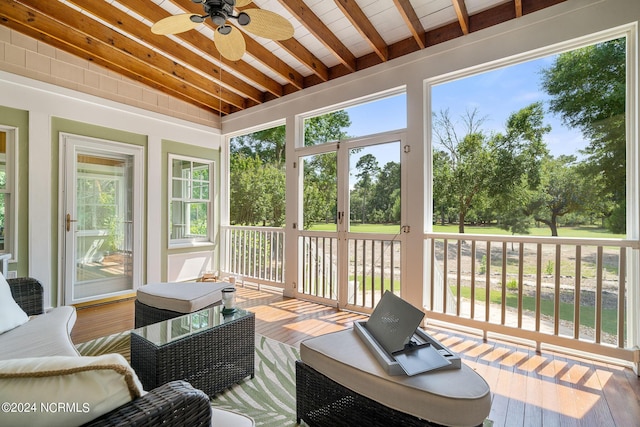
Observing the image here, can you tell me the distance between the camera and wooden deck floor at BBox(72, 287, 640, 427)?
1756 millimetres

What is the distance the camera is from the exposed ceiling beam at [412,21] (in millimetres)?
2716

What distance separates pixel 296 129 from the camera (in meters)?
4.26

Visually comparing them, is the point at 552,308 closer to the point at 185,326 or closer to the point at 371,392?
the point at 371,392

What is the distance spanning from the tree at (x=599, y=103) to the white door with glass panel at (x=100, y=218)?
5.02 m

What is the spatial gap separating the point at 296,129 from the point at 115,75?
2.53 m

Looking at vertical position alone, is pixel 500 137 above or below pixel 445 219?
above

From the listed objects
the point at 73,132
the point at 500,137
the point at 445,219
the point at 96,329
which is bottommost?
the point at 96,329

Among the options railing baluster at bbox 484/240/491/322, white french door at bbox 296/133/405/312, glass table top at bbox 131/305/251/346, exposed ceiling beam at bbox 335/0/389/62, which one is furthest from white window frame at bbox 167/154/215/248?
railing baluster at bbox 484/240/491/322

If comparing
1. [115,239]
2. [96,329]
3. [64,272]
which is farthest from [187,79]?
[96,329]

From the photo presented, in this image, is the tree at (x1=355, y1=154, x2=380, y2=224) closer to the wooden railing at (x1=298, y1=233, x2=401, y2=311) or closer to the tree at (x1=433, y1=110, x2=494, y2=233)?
the wooden railing at (x1=298, y1=233, x2=401, y2=311)

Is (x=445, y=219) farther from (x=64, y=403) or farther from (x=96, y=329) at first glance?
(x=96, y=329)

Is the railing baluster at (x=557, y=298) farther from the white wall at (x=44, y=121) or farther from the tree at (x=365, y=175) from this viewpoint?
the white wall at (x=44, y=121)

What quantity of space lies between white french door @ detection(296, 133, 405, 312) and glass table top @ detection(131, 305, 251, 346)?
6.06 feet

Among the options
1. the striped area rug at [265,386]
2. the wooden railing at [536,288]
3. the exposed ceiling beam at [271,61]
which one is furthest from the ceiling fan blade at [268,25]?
the striped area rug at [265,386]
